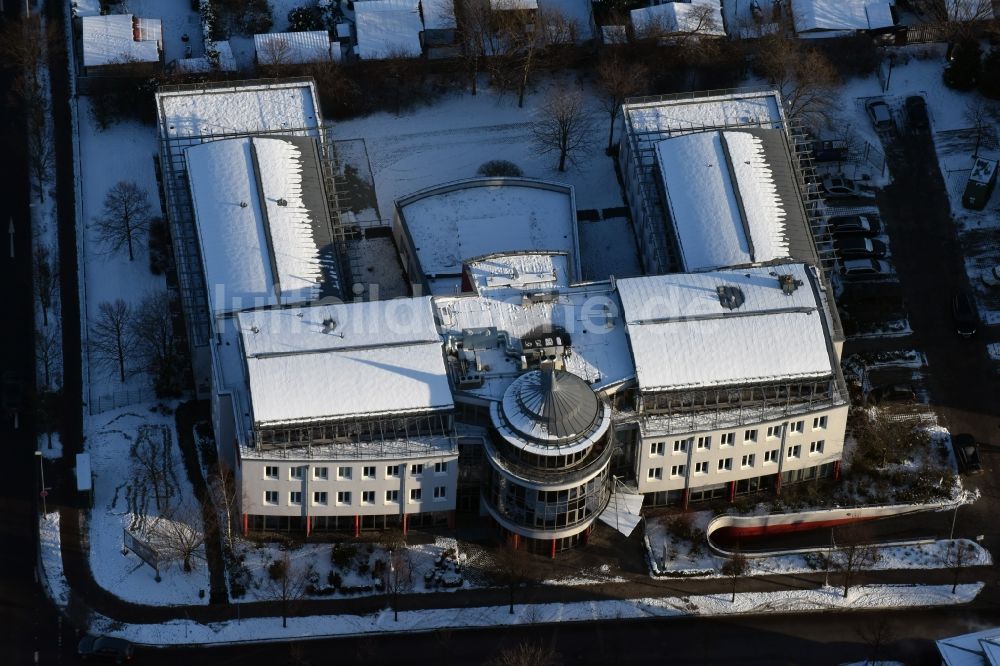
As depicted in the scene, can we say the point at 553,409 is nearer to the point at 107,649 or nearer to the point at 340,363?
the point at 340,363

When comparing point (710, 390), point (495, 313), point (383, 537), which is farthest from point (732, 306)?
point (383, 537)

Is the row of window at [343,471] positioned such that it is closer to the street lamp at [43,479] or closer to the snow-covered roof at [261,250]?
the snow-covered roof at [261,250]

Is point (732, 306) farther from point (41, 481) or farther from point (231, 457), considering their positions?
point (41, 481)

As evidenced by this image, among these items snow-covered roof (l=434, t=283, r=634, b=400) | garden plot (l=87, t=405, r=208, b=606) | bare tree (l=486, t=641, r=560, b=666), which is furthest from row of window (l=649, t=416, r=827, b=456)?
garden plot (l=87, t=405, r=208, b=606)

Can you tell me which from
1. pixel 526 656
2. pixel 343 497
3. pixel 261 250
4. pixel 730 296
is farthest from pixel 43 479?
pixel 730 296

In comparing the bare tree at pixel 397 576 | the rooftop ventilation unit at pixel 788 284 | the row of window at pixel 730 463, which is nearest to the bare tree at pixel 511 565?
the bare tree at pixel 397 576
